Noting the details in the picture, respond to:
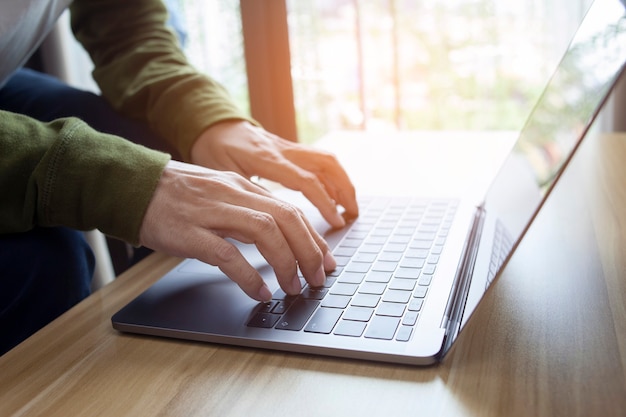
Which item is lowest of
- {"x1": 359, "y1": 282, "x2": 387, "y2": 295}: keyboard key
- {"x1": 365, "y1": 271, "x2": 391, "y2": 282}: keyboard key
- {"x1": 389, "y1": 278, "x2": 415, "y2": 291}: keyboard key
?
{"x1": 365, "y1": 271, "x2": 391, "y2": 282}: keyboard key

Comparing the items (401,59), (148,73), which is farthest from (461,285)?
(401,59)

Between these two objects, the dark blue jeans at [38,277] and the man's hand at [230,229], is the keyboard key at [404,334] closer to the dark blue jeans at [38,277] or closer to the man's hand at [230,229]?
the man's hand at [230,229]

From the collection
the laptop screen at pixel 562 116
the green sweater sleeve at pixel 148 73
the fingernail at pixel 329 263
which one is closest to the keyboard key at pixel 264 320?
the fingernail at pixel 329 263

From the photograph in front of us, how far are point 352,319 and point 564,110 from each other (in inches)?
15.2

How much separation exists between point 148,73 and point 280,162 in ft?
0.97

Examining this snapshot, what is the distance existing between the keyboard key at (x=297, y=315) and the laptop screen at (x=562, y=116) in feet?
0.59

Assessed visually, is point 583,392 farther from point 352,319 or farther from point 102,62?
point 102,62

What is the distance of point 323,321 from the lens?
51 centimetres

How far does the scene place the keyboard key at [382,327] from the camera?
18.8 inches

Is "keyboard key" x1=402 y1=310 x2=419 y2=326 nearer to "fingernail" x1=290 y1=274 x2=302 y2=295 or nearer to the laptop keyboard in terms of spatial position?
the laptop keyboard

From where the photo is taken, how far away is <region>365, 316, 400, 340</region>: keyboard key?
0.48 metres

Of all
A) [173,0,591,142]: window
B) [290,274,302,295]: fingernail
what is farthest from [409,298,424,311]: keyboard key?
[173,0,591,142]: window

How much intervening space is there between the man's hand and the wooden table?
0.08 metres

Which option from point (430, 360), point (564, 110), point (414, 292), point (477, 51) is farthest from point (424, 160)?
point (477, 51)
